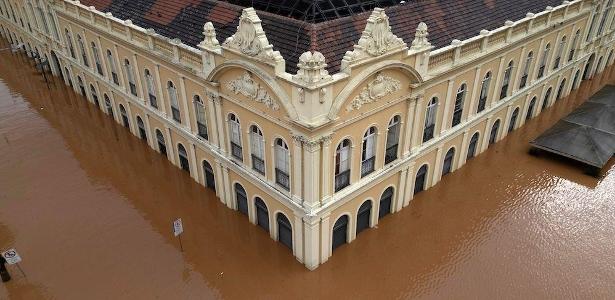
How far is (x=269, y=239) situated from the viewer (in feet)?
71.2

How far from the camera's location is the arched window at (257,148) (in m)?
19.0

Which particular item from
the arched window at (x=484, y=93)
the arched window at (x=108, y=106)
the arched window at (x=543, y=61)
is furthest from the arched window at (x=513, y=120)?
the arched window at (x=108, y=106)

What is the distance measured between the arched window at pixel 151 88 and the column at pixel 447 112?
53.9 ft

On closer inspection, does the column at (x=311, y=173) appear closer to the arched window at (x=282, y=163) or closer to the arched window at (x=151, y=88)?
the arched window at (x=282, y=163)

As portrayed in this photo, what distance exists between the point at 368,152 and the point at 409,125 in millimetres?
2673

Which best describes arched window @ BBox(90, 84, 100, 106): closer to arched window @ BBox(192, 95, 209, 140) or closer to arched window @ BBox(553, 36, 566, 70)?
arched window @ BBox(192, 95, 209, 140)

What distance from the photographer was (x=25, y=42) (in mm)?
45375

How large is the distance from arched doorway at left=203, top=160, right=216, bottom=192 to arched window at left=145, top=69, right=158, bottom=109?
5243mm

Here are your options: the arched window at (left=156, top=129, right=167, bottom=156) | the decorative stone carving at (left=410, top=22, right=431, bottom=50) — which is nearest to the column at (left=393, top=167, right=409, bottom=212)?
the decorative stone carving at (left=410, top=22, right=431, bottom=50)

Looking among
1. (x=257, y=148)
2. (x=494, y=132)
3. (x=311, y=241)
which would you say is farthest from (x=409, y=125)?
(x=494, y=132)

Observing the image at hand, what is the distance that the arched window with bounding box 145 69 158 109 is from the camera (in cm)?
2539

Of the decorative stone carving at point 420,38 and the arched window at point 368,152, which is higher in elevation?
the decorative stone carving at point 420,38

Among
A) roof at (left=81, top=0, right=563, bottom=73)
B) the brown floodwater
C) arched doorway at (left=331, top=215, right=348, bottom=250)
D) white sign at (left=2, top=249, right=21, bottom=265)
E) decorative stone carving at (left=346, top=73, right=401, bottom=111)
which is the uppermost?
roof at (left=81, top=0, right=563, bottom=73)

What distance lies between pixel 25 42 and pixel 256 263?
40661 mm
